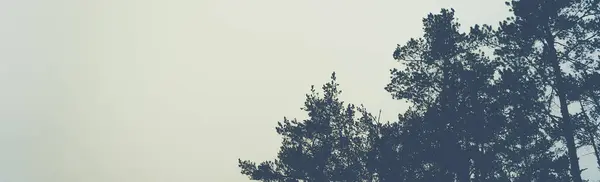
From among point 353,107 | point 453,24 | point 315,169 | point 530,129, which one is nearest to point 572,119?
point 530,129

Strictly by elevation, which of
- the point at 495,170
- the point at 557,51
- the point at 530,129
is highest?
the point at 557,51

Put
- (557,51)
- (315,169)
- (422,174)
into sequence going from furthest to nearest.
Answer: (315,169) < (422,174) < (557,51)

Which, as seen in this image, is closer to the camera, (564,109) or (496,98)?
(564,109)

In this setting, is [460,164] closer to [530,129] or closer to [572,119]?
[530,129]

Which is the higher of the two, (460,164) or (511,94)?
(511,94)

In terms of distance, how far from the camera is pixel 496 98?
63.5 ft

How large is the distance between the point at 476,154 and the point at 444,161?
4.35 feet

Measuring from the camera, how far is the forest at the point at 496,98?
18.0 m

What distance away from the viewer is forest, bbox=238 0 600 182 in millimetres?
17969

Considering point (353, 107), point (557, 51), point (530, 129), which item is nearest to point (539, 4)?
point (557, 51)

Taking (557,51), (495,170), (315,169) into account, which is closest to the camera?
(557,51)

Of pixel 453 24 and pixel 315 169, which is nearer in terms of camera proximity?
pixel 453 24

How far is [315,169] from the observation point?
23.9m

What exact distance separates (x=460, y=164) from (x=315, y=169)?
7186 mm
